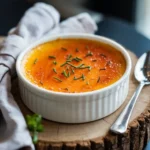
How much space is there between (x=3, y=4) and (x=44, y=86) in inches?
28.1

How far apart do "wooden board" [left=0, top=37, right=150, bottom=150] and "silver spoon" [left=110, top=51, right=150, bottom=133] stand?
1 centimetres

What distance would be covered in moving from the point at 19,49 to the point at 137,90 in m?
0.32

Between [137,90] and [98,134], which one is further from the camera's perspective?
[137,90]

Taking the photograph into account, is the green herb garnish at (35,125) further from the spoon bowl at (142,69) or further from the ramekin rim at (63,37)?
the spoon bowl at (142,69)

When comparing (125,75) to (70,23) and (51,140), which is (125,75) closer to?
(51,140)

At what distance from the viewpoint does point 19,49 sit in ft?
3.55

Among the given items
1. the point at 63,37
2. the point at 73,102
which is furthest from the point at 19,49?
the point at 73,102

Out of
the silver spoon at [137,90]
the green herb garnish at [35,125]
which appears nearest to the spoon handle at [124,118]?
the silver spoon at [137,90]

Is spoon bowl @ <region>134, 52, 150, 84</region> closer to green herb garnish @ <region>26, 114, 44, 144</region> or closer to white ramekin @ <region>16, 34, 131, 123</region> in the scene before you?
white ramekin @ <region>16, 34, 131, 123</region>

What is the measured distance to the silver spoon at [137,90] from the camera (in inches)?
36.3

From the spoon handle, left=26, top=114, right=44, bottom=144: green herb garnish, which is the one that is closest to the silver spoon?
the spoon handle

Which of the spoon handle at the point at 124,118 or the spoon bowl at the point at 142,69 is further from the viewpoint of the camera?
the spoon bowl at the point at 142,69

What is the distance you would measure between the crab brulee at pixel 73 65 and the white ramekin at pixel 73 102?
3 centimetres

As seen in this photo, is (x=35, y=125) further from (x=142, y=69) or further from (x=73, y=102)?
(x=142, y=69)
